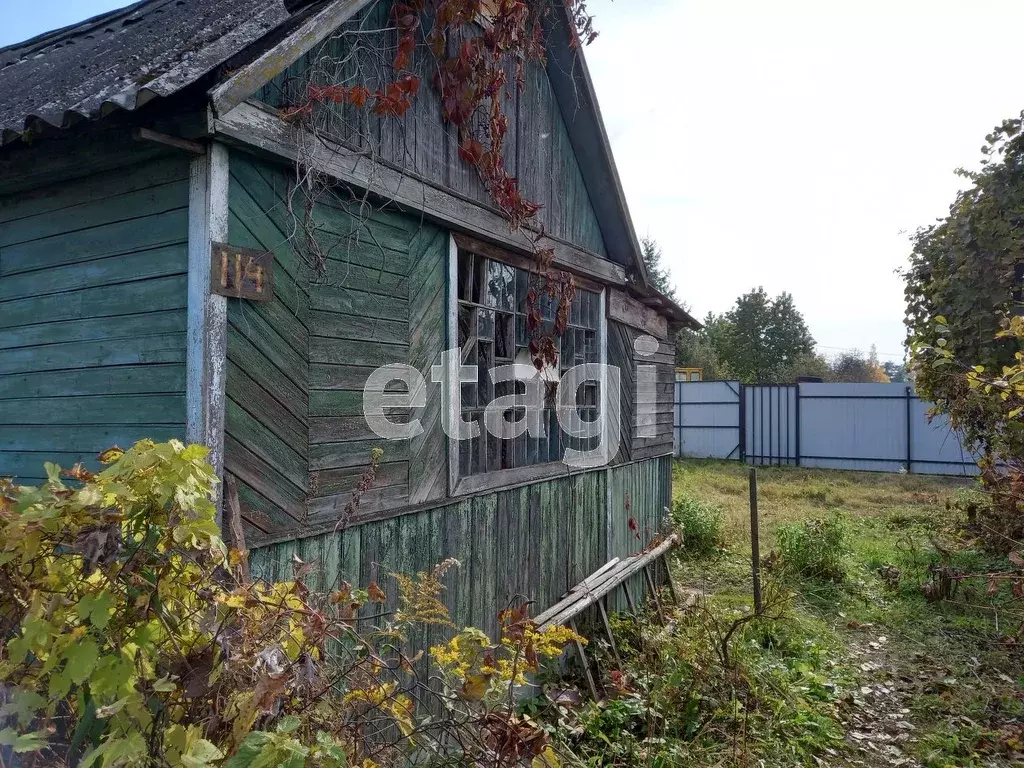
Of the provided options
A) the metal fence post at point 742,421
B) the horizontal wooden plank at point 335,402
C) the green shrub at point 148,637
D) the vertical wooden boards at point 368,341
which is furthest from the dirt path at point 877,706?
the metal fence post at point 742,421

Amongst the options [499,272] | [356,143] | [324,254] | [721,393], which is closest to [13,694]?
[324,254]

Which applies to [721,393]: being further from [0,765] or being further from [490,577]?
[0,765]

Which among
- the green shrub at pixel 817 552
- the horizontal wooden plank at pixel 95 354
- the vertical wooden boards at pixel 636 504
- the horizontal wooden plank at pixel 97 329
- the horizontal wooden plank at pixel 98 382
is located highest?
the horizontal wooden plank at pixel 97 329

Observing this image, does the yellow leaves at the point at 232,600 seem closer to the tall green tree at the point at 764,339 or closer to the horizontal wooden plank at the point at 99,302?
the horizontal wooden plank at the point at 99,302

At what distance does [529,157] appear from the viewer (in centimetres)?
517

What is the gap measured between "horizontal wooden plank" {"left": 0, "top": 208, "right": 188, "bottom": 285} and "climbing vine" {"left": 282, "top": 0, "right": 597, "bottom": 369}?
0.61 metres

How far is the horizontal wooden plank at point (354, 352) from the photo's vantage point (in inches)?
128

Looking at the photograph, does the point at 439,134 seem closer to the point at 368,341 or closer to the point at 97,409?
the point at 368,341

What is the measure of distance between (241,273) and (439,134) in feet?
5.95

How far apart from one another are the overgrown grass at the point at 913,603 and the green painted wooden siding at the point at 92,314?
4.14 m

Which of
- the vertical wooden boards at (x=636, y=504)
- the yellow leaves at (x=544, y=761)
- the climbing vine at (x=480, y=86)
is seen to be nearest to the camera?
the yellow leaves at (x=544, y=761)

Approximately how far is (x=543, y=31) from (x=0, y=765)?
216 inches

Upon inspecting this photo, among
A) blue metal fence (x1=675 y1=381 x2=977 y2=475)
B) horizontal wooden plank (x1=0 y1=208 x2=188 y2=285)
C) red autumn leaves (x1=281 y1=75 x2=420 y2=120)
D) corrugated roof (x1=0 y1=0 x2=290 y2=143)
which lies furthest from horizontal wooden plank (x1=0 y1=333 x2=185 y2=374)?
blue metal fence (x1=675 y1=381 x2=977 y2=475)

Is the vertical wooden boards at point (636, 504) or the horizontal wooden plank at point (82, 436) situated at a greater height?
the horizontal wooden plank at point (82, 436)
